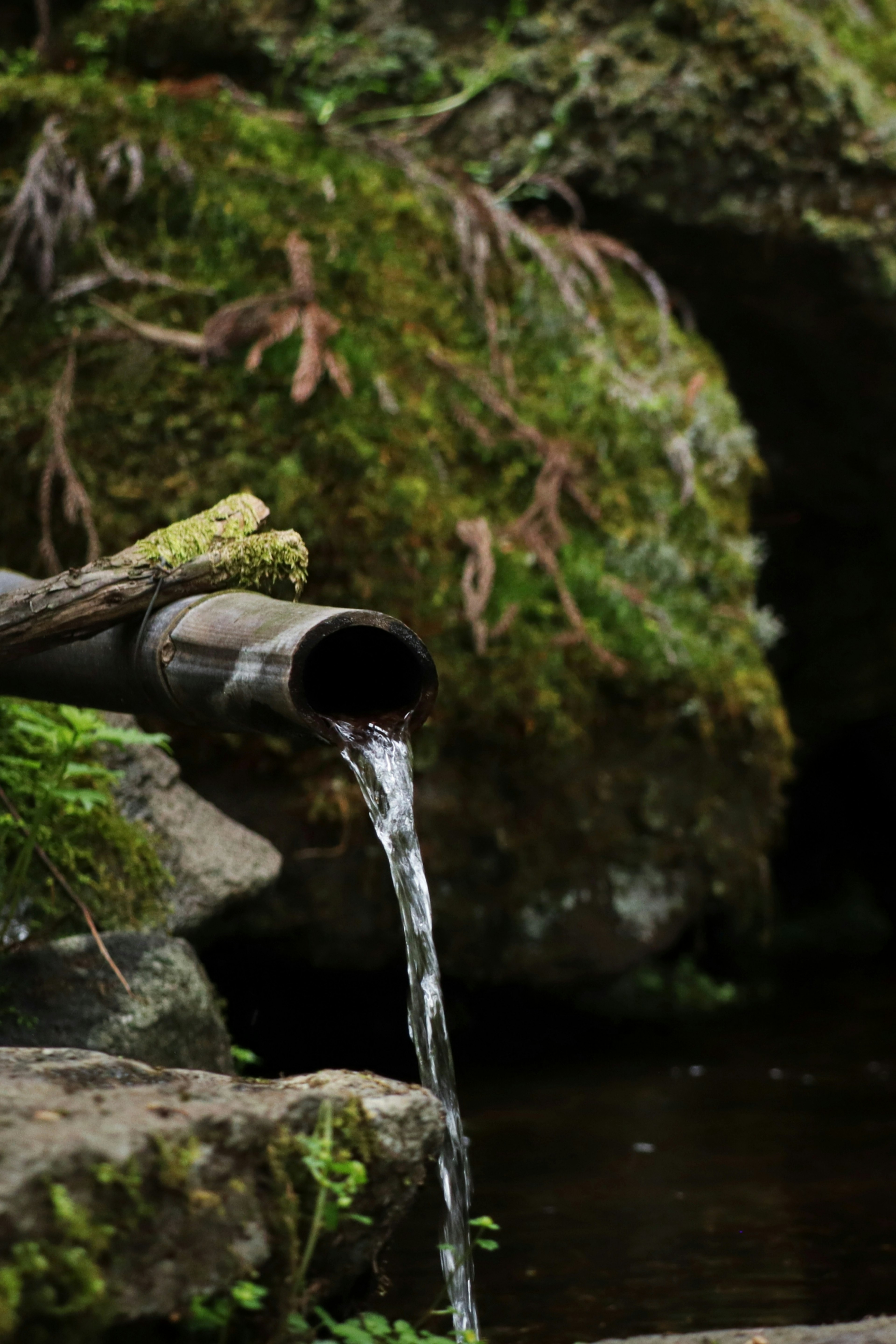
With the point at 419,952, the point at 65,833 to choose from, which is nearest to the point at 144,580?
the point at 419,952

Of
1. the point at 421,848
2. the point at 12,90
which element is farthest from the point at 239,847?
the point at 12,90

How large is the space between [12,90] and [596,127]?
102 inches

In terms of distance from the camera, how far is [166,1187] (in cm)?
171

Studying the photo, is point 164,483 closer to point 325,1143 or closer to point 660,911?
point 660,911

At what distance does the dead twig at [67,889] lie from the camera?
10.9 feet

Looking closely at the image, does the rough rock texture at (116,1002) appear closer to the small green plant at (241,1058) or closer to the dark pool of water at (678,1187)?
the small green plant at (241,1058)

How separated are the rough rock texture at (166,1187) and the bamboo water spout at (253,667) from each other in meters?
0.64

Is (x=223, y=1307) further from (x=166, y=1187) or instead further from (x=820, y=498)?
(x=820, y=498)

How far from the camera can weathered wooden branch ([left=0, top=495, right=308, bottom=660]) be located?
2.50m

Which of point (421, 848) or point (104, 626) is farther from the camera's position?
point (421, 848)

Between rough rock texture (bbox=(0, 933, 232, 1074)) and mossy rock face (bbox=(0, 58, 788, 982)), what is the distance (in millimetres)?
1447

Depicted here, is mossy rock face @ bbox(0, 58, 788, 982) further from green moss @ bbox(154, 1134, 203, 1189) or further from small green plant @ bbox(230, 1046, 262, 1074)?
green moss @ bbox(154, 1134, 203, 1189)

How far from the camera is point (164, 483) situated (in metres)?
4.92

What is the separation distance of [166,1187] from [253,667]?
2.77 feet
